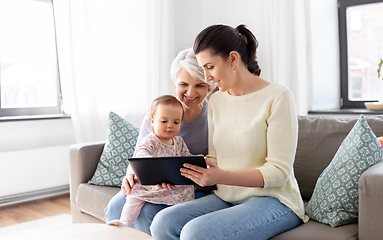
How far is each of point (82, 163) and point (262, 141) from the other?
124 centimetres

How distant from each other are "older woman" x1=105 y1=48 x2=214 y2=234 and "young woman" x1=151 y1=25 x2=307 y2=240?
0.21 meters

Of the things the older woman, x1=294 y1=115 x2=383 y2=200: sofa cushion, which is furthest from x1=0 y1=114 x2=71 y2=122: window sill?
x1=294 y1=115 x2=383 y2=200: sofa cushion

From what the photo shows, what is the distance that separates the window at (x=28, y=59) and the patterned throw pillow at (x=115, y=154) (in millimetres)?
1468

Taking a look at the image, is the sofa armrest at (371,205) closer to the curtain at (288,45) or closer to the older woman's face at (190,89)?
the older woman's face at (190,89)

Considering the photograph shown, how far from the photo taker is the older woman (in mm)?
1737

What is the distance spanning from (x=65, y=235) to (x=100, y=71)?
8.01ft

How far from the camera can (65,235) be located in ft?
4.21

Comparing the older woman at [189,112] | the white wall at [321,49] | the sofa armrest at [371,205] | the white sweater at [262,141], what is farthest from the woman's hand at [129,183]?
the white wall at [321,49]

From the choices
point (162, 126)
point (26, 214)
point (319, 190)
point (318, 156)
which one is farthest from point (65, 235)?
point (26, 214)

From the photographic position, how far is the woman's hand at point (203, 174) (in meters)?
1.32

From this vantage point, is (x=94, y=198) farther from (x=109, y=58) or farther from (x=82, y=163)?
(x=109, y=58)

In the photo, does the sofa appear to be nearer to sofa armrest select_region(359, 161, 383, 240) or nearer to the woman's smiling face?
sofa armrest select_region(359, 161, 383, 240)

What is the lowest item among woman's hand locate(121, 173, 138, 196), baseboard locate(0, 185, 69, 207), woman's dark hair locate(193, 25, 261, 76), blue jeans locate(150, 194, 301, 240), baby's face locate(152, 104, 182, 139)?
baseboard locate(0, 185, 69, 207)

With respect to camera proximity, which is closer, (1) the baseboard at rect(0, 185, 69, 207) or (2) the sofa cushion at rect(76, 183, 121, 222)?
(2) the sofa cushion at rect(76, 183, 121, 222)
